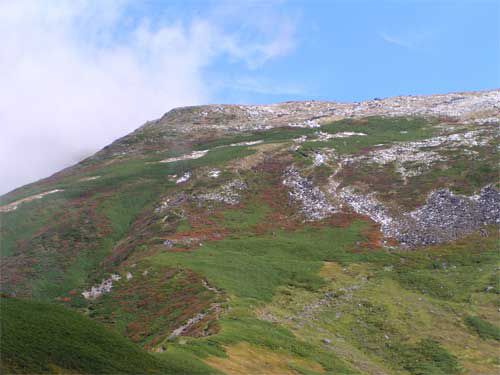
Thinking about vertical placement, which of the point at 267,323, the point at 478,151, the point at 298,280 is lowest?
the point at 267,323

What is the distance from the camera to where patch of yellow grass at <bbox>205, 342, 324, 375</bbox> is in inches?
1288

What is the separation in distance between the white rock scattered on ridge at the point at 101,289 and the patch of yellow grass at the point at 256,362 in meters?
27.2

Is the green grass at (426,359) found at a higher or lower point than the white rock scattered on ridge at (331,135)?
lower

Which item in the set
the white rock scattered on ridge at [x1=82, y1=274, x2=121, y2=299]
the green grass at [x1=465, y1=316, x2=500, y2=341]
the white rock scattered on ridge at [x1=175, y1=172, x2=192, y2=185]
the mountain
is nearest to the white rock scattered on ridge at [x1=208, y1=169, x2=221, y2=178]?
the mountain

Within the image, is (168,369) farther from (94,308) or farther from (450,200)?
(450,200)

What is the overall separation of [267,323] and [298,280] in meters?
13.6

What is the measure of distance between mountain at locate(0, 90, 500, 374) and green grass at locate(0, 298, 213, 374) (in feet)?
0.38

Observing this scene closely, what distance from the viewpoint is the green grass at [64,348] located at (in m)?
23.7

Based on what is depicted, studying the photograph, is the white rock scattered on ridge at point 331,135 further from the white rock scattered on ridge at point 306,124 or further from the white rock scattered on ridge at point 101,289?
the white rock scattered on ridge at point 101,289

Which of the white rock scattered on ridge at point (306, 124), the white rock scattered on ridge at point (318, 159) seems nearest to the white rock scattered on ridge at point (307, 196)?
the white rock scattered on ridge at point (318, 159)

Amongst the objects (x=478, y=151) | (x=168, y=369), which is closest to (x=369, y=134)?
(x=478, y=151)

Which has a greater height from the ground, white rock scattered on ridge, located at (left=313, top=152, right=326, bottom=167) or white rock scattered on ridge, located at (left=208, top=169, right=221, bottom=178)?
white rock scattered on ridge, located at (left=313, top=152, right=326, bottom=167)

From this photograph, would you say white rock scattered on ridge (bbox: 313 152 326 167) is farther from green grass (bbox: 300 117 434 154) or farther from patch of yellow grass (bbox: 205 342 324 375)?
patch of yellow grass (bbox: 205 342 324 375)

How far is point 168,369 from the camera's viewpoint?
27.7 metres
